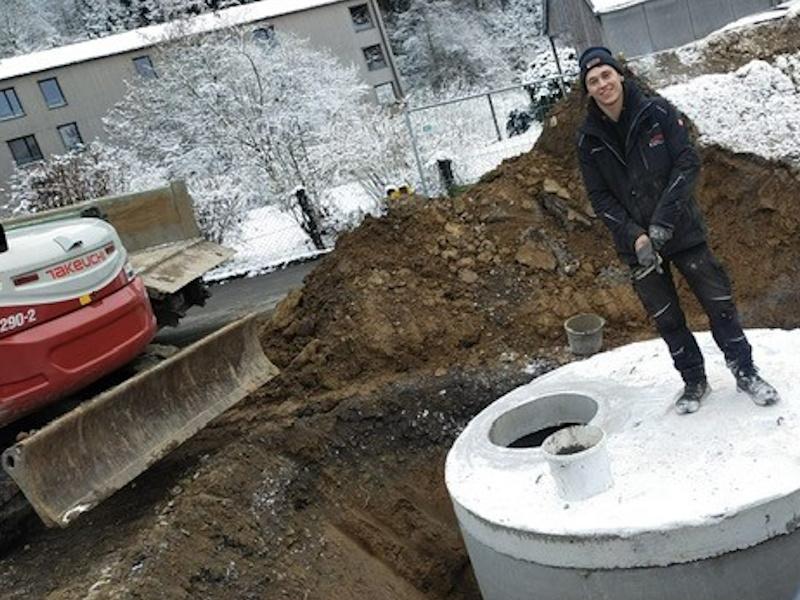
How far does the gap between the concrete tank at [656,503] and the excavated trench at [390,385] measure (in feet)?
3.95

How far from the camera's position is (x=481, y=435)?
4.31m

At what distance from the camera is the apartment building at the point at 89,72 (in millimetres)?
25906

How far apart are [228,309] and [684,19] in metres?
7.68

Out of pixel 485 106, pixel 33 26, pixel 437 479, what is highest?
pixel 33 26

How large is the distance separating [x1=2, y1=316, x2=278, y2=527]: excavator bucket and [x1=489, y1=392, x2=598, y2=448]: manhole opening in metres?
1.73

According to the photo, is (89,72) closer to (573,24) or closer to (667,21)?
(573,24)

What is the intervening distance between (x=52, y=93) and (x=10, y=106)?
4.89 ft

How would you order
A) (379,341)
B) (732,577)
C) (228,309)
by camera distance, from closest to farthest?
(732,577), (379,341), (228,309)

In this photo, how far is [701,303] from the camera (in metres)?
3.73

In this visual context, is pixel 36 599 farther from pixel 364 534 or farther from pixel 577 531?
pixel 577 531

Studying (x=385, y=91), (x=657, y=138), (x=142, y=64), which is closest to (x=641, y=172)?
(x=657, y=138)

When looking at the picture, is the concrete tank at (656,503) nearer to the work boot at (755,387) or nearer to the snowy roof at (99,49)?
the work boot at (755,387)

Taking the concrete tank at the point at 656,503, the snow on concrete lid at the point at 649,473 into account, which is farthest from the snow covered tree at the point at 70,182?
the concrete tank at the point at 656,503

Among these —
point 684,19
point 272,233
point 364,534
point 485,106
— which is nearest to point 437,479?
point 364,534
